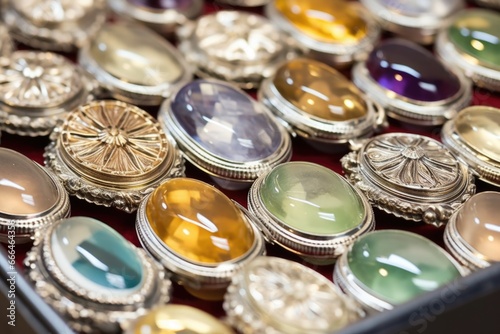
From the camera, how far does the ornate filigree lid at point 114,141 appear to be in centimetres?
90

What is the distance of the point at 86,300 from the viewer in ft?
2.42

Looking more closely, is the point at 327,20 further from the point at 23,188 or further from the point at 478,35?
the point at 23,188

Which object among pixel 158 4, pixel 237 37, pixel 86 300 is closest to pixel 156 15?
pixel 158 4

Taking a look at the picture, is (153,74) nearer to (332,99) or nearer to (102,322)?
(332,99)

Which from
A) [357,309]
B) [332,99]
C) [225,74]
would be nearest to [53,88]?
[225,74]

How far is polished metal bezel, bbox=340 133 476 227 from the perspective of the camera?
0.90 meters

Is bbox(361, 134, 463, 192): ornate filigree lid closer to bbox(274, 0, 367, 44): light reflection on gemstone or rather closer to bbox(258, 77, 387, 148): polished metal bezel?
bbox(258, 77, 387, 148): polished metal bezel

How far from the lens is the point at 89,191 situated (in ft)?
2.89

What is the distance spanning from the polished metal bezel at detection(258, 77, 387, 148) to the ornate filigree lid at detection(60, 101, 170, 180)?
158mm

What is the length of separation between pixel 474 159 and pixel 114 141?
434 mm

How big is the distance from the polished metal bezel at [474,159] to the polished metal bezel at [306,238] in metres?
0.18

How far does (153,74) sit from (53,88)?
0.43 ft

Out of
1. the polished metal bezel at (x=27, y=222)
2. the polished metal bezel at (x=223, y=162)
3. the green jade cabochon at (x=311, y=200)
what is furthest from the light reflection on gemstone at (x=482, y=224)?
the polished metal bezel at (x=27, y=222)

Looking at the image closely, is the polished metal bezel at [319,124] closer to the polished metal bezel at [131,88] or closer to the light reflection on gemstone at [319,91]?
the light reflection on gemstone at [319,91]
